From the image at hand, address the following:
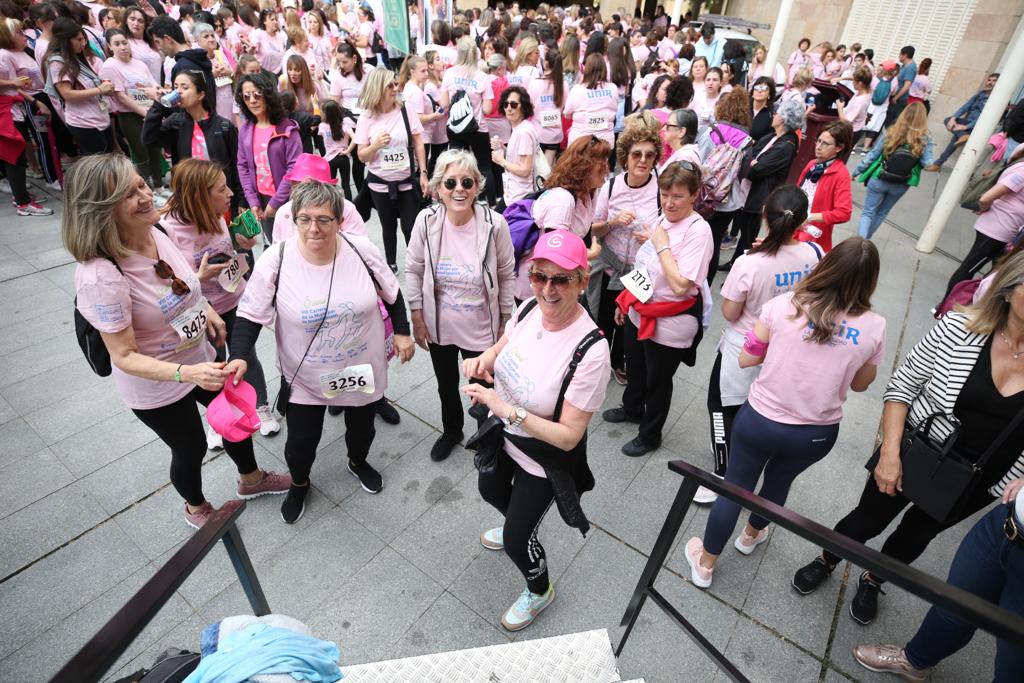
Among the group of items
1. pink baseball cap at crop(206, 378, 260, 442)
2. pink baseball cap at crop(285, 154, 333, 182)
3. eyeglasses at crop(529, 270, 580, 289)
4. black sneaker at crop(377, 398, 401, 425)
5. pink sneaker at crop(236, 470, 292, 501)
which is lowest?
black sneaker at crop(377, 398, 401, 425)

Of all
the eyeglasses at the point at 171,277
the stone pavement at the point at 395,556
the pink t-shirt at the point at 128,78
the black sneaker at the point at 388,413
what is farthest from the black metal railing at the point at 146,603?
the pink t-shirt at the point at 128,78

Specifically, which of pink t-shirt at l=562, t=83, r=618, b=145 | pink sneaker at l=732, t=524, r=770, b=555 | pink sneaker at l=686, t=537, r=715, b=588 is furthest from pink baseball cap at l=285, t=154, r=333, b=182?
pink t-shirt at l=562, t=83, r=618, b=145

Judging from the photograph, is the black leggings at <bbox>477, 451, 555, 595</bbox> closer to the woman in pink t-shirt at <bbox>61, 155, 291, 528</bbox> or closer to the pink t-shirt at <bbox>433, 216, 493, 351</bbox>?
the pink t-shirt at <bbox>433, 216, 493, 351</bbox>

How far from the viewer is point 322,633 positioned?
8.75ft

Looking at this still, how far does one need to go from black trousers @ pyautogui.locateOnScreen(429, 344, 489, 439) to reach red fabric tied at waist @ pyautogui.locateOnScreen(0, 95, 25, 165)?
673 centimetres

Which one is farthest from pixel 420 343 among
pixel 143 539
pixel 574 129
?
pixel 574 129

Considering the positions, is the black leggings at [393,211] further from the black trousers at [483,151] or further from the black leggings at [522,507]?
the black leggings at [522,507]

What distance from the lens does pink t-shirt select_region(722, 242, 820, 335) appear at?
2873 mm

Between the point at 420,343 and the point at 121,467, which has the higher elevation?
the point at 420,343

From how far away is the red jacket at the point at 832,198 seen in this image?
4.54 metres

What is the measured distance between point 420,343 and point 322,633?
1.68 metres

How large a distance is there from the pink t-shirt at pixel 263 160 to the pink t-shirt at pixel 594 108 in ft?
12.4

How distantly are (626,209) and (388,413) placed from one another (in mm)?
2356

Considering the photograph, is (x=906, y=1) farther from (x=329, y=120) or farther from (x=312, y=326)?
(x=312, y=326)
